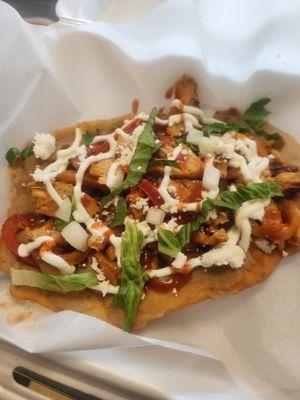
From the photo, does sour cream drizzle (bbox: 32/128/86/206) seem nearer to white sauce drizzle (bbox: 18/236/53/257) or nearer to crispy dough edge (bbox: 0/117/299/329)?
white sauce drizzle (bbox: 18/236/53/257)

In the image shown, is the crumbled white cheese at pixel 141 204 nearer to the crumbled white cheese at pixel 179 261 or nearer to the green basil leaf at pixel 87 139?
the crumbled white cheese at pixel 179 261

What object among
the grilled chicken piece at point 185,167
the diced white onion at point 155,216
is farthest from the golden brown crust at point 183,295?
the grilled chicken piece at point 185,167

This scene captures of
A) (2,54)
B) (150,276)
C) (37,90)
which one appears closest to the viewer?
(150,276)

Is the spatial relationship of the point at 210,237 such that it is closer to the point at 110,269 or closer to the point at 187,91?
the point at 110,269

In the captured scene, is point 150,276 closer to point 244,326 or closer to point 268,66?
point 244,326

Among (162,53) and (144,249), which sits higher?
(162,53)

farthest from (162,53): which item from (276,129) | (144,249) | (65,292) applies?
(65,292)

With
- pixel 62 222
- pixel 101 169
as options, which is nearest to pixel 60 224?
pixel 62 222
